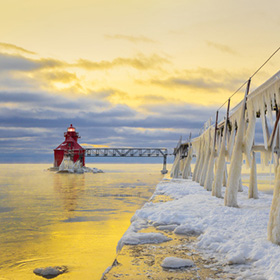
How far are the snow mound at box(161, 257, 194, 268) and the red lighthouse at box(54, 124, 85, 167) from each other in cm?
7732

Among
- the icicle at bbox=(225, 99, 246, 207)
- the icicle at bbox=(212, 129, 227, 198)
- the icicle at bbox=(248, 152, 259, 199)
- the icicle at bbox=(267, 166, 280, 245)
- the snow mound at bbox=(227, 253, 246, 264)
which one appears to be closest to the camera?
the snow mound at bbox=(227, 253, 246, 264)

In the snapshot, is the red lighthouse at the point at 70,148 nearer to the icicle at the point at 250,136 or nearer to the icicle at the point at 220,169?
Answer: the icicle at the point at 220,169

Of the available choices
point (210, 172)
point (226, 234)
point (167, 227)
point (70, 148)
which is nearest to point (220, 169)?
point (210, 172)

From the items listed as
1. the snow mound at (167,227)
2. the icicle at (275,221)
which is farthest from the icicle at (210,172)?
the icicle at (275,221)

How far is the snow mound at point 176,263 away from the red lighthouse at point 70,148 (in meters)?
77.3

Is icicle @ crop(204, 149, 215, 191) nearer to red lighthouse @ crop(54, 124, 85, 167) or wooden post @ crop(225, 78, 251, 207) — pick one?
wooden post @ crop(225, 78, 251, 207)

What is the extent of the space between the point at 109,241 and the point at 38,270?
4601 millimetres

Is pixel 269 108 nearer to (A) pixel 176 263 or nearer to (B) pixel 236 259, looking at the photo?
(B) pixel 236 259

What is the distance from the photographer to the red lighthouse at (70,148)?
83062 millimetres

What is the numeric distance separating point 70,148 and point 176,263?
3111 inches

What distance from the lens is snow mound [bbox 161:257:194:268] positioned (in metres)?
6.70

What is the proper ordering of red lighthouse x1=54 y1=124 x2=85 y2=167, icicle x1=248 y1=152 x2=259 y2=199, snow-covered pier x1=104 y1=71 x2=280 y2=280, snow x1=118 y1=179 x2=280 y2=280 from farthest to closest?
red lighthouse x1=54 y1=124 x2=85 y2=167 < icicle x1=248 y1=152 x2=259 y2=199 < snow x1=118 y1=179 x2=280 y2=280 < snow-covered pier x1=104 y1=71 x2=280 y2=280

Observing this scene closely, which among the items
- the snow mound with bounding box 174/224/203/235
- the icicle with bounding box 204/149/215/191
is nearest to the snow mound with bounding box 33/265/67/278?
the snow mound with bounding box 174/224/203/235

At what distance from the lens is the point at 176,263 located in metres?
6.73
